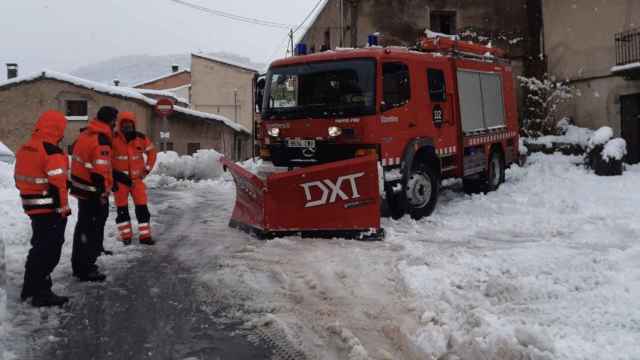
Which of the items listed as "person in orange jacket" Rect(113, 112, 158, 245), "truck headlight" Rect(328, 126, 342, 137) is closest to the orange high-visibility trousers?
"person in orange jacket" Rect(113, 112, 158, 245)

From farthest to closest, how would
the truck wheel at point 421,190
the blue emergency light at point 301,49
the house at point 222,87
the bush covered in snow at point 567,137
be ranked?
1. the house at point 222,87
2. the bush covered in snow at point 567,137
3. the blue emergency light at point 301,49
4. the truck wheel at point 421,190

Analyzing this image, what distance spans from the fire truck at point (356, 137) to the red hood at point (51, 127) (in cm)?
278

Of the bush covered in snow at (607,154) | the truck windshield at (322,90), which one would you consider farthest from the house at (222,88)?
the truck windshield at (322,90)

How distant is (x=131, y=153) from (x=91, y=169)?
1.54m

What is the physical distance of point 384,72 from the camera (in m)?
8.09

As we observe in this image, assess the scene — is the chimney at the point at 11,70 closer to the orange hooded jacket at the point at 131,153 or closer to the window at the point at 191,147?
the window at the point at 191,147

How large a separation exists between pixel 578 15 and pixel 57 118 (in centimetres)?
1922

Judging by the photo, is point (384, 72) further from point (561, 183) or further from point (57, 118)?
point (561, 183)

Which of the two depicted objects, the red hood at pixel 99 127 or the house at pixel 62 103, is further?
the house at pixel 62 103

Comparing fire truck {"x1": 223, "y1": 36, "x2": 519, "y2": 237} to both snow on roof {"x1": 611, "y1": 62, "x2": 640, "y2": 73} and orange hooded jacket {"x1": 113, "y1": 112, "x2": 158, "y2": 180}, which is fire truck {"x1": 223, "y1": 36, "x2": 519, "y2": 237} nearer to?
A: orange hooded jacket {"x1": 113, "y1": 112, "x2": 158, "y2": 180}

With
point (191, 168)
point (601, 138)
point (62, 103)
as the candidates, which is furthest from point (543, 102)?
point (62, 103)

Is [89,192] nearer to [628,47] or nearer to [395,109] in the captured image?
[395,109]

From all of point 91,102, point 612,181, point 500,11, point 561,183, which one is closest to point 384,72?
point 561,183

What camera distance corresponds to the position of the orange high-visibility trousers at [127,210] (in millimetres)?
7328
